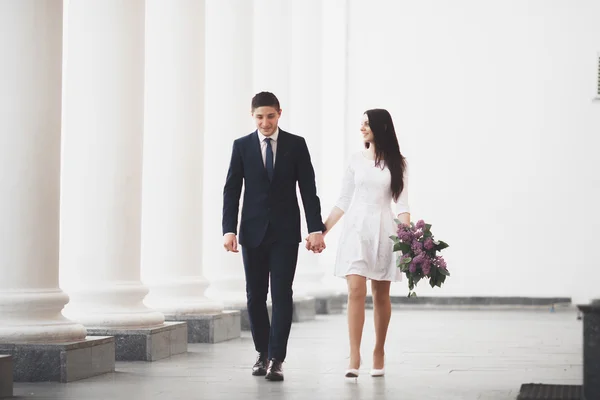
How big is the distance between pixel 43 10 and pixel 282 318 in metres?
3.76

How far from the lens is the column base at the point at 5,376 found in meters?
9.12

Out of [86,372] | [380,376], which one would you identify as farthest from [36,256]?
[380,376]

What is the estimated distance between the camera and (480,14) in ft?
96.7

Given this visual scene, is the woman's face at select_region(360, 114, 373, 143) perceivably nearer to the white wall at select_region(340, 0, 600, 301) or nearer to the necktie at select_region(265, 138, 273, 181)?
the necktie at select_region(265, 138, 273, 181)

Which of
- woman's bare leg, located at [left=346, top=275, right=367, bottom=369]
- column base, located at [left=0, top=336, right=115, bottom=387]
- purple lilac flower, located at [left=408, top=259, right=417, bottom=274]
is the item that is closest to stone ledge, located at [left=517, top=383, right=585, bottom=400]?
purple lilac flower, located at [left=408, top=259, right=417, bottom=274]

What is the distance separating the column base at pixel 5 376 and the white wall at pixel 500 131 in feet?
67.6

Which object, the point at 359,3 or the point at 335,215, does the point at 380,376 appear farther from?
the point at 359,3

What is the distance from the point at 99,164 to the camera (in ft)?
43.1

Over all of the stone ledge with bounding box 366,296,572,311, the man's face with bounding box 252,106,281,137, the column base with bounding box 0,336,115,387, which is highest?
the man's face with bounding box 252,106,281,137

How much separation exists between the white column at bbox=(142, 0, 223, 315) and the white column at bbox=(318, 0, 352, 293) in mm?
13498

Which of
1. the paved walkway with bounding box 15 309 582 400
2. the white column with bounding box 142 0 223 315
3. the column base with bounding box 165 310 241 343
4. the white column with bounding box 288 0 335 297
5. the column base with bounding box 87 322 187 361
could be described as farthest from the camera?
the white column with bounding box 288 0 335 297

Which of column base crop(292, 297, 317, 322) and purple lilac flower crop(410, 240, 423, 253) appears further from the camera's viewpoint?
column base crop(292, 297, 317, 322)

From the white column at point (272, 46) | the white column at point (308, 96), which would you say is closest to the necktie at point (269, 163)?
the white column at point (272, 46)

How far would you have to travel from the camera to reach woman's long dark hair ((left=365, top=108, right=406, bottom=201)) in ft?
36.3
